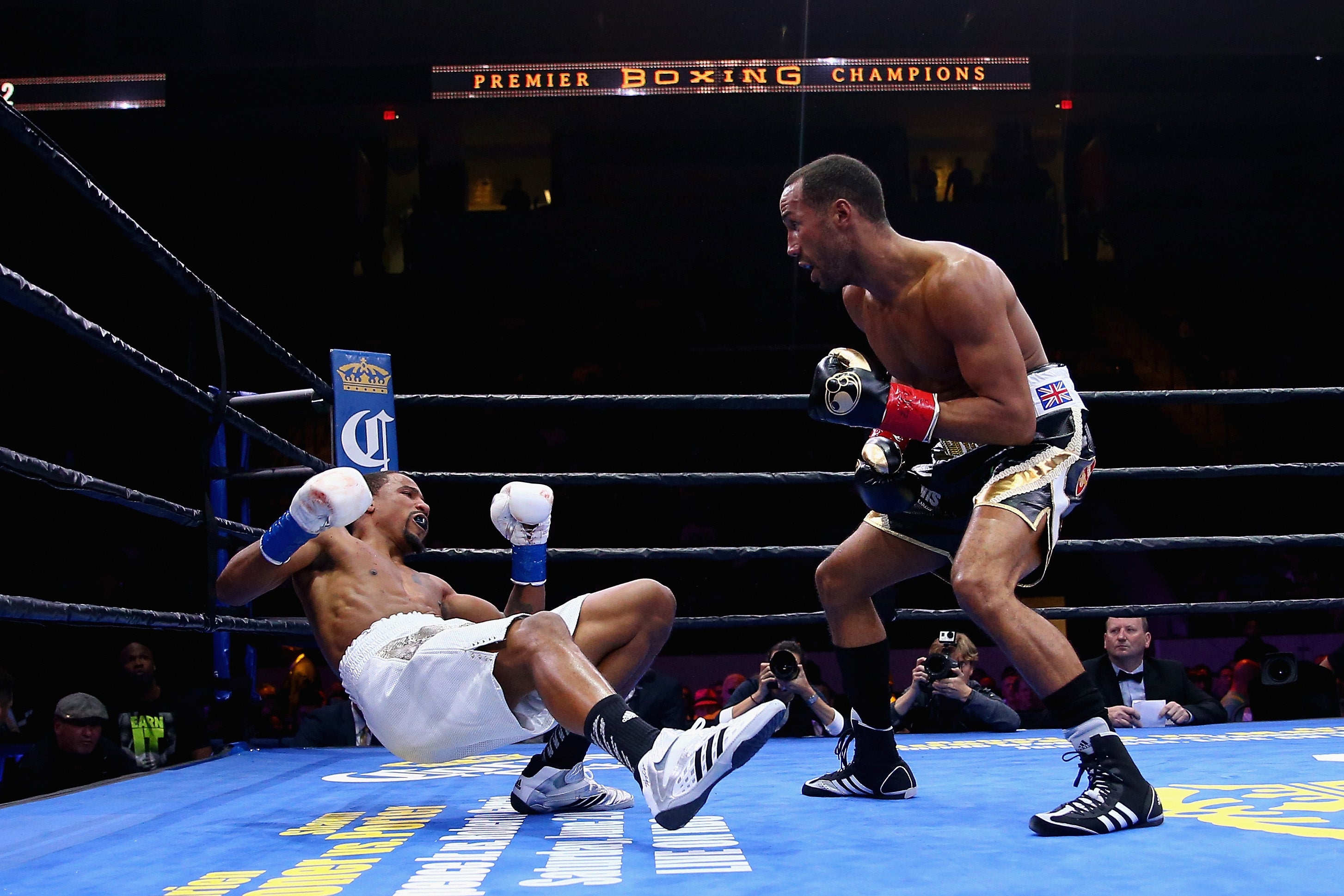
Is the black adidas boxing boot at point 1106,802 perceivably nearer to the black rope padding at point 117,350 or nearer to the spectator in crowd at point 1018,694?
the black rope padding at point 117,350

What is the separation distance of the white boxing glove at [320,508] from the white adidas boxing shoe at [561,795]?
53 centimetres

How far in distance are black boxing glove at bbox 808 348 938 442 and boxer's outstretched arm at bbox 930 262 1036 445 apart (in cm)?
4

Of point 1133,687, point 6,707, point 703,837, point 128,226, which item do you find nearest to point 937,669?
point 1133,687

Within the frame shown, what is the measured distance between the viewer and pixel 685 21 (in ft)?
30.4

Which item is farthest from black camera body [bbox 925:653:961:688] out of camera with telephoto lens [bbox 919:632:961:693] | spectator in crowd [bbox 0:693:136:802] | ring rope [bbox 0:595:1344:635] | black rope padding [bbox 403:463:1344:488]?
spectator in crowd [bbox 0:693:136:802]

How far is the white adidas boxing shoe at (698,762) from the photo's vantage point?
1.37m

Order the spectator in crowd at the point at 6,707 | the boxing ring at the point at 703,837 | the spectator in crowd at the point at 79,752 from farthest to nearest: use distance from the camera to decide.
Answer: the spectator in crowd at the point at 6,707 < the spectator in crowd at the point at 79,752 < the boxing ring at the point at 703,837

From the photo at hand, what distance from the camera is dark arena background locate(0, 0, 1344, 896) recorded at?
24.6 ft

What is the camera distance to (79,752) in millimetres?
3096

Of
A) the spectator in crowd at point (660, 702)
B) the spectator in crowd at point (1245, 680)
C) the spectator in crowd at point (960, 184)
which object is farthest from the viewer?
the spectator in crowd at point (960, 184)

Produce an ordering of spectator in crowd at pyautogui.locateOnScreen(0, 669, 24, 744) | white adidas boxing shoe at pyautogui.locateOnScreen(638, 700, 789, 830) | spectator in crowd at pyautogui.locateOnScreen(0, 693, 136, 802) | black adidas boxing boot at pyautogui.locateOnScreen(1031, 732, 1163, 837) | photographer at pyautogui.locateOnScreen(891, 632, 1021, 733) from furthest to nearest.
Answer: spectator in crowd at pyautogui.locateOnScreen(0, 669, 24, 744) → photographer at pyautogui.locateOnScreen(891, 632, 1021, 733) → spectator in crowd at pyautogui.locateOnScreen(0, 693, 136, 802) → black adidas boxing boot at pyautogui.locateOnScreen(1031, 732, 1163, 837) → white adidas boxing shoe at pyautogui.locateOnScreen(638, 700, 789, 830)

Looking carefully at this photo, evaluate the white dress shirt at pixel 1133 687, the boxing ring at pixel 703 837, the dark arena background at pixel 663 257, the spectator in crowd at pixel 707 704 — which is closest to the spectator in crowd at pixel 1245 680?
the dark arena background at pixel 663 257

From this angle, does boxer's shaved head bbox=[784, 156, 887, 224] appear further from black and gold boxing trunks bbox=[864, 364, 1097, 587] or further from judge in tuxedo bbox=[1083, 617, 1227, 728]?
judge in tuxedo bbox=[1083, 617, 1227, 728]

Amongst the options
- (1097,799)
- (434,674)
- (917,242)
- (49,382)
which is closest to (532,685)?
(434,674)
